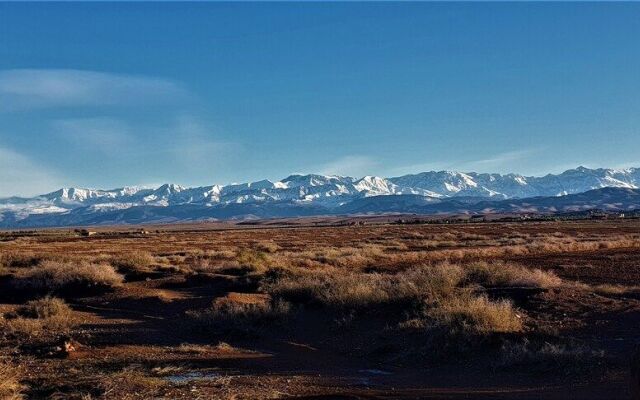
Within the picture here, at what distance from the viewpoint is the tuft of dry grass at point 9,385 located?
9.63 meters

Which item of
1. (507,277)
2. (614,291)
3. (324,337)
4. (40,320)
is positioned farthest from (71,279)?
(614,291)

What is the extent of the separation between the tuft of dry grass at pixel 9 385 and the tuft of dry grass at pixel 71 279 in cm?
1443

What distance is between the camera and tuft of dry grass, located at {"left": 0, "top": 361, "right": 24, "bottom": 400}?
9.63 meters

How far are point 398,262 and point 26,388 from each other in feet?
91.5

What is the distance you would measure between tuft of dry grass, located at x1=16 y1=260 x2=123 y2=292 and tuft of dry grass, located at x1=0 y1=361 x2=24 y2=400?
14.4 m

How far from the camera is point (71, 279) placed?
25891mm

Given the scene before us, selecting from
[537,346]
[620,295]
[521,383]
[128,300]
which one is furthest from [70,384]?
[620,295]

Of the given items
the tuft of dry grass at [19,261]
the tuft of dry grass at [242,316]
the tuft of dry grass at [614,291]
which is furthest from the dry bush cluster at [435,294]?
the tuft of dry grass at [19,261]

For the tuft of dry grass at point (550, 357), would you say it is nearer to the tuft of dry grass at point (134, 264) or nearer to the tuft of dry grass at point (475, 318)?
the tuft of dry grass at point (475, 318)

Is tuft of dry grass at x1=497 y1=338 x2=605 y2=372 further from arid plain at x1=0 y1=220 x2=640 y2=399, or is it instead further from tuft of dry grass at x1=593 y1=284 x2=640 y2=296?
tuft of dry grass at x1=593 y1=284 x2=640 y2=296

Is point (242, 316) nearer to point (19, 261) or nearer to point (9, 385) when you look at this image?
point (9, 385)

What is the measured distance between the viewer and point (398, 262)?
36688 mm

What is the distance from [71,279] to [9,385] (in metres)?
16.8

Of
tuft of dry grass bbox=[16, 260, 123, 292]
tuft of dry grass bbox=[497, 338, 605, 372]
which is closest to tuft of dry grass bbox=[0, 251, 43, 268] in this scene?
tuft of dry grass bbox=[16, 260, 123, 292]
